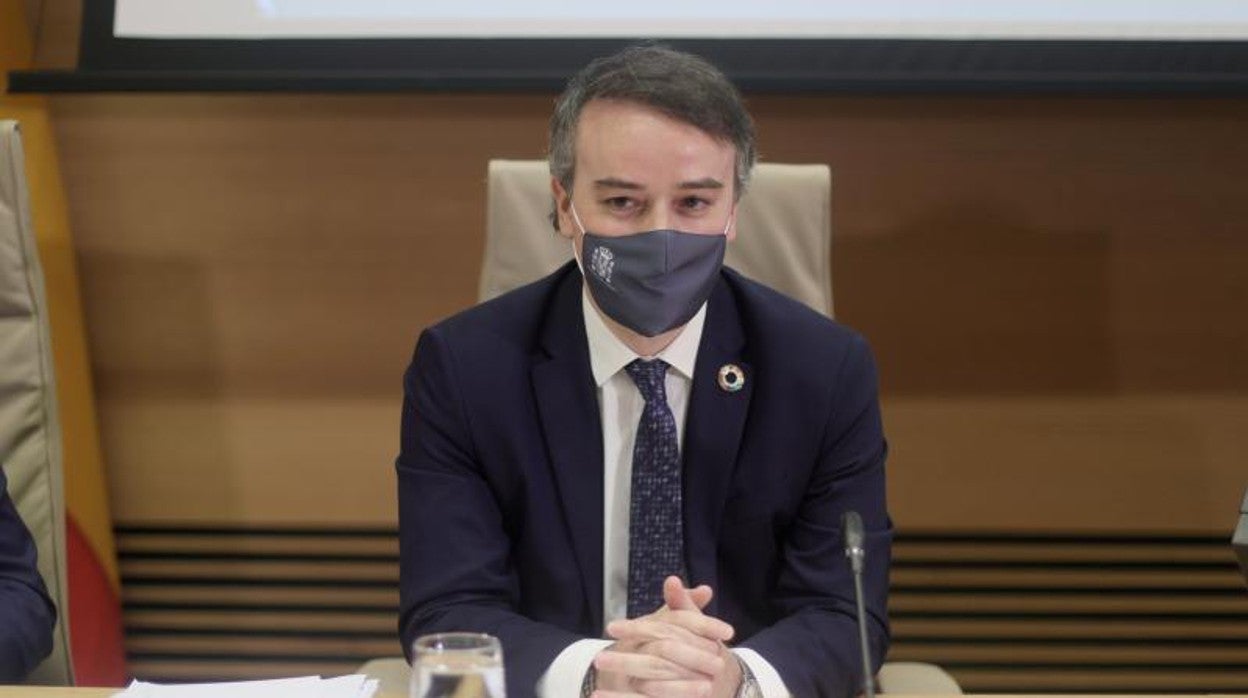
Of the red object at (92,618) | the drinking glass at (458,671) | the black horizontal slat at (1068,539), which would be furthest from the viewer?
the black horizontal slat at (1068,539)

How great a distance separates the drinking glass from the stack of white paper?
36 centimetres

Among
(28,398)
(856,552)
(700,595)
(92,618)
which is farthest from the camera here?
(92,618)

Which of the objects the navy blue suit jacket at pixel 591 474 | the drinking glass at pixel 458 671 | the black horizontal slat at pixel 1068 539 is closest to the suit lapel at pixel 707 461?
the navy blue suit jacket at pixel 591 474

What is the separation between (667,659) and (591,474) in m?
0.38

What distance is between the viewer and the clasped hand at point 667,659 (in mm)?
1525

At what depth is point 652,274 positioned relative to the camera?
5.91 feet

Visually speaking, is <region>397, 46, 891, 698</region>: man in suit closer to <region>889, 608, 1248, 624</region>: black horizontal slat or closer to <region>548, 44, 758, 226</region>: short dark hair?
<region>548, 44, 758, 226</region>: short dark hair

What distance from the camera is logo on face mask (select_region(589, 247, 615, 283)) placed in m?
1.83

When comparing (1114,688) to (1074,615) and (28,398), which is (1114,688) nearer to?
(1074,615)

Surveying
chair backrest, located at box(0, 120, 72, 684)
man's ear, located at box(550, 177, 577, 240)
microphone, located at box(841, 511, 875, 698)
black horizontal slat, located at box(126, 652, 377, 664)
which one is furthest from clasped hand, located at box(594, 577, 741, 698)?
black horizontal slat, located at box(126, 652, 377, 664)

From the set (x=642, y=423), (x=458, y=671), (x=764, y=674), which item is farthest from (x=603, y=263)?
(x=458, y=671)

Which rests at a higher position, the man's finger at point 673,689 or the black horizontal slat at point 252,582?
the man's finger at point 673,689

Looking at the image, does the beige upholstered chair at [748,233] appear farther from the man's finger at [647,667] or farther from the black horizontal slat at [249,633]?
the black horizontal slat at [249,633]

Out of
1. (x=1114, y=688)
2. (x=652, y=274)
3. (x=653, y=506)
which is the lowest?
(x=1114, y=688)
